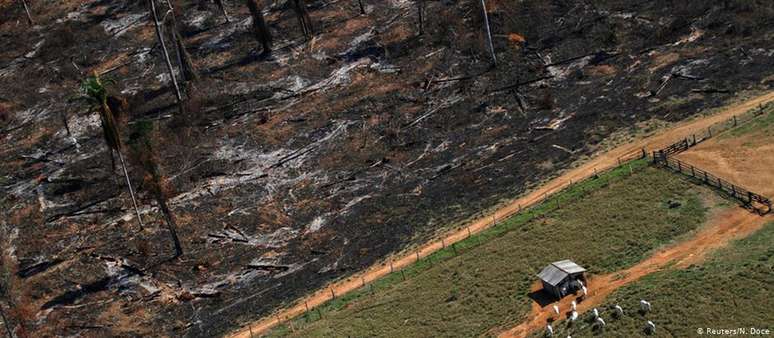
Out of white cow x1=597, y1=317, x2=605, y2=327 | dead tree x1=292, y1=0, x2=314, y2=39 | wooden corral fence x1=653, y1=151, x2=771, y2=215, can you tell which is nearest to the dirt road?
wooden corral fence x1=653, y1=151, x2=771, y2=215

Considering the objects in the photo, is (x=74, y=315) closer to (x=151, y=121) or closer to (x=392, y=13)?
(x=151, y=121)

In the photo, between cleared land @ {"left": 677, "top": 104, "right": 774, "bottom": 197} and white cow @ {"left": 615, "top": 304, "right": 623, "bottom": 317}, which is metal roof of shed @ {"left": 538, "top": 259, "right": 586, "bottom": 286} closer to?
white cow @ {"left": 615, "top": 304, "right": 623, "bottom": 317}

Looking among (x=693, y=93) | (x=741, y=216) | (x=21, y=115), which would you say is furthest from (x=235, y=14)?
(x=741, y=216)

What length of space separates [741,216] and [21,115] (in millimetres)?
73334

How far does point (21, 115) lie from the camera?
281 ft

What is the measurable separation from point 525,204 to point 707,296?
18475 mm

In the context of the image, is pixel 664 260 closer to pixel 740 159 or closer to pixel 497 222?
pixel 497 222

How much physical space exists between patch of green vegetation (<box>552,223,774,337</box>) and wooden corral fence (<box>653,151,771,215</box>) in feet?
11.8

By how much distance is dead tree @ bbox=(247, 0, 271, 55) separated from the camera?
86250mm

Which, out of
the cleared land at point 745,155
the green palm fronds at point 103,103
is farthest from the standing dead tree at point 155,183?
the cleared land at point 745,155

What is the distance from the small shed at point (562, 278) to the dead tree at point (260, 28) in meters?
51.9

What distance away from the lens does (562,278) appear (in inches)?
1779

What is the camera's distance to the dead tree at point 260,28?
86.2 metres

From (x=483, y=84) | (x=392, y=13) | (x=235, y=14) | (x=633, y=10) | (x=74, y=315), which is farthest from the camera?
(x=235, y=14)
